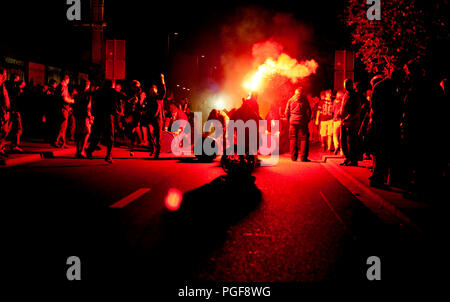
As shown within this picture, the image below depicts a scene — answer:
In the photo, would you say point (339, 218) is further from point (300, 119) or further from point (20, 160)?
point (20, 160)

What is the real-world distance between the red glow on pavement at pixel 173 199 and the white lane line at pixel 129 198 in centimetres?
48

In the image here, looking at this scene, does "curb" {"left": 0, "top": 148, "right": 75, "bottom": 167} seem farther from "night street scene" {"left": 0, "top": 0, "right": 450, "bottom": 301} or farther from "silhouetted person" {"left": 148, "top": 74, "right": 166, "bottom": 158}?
"silhouetted person" {"left": 148, "top": 74, "right": 166, "bottom": 158}

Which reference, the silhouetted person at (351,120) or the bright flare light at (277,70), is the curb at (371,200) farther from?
the bright flare light at (277,70)

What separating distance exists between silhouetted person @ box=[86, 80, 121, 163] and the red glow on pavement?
16.3 ft

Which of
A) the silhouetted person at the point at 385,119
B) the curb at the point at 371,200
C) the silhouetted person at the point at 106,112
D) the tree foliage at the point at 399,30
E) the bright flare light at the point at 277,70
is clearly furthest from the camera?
the bright flare light at the point at 277,70

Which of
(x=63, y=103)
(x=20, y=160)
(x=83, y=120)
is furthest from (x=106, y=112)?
(x=63, y=103)

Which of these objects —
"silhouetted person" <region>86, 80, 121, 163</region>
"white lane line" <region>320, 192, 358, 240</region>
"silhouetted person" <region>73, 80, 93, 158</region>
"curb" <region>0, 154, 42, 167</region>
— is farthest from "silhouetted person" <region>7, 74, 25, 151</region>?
"white lane line" <region>320, 192, 358, 240</region>

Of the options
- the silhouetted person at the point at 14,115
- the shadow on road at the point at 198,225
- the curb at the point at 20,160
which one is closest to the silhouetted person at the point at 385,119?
the shadow on road at the point at 198,225

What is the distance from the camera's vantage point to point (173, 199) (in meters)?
7.43

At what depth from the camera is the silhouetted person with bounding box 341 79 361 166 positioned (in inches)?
504

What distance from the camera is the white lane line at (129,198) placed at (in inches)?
266
